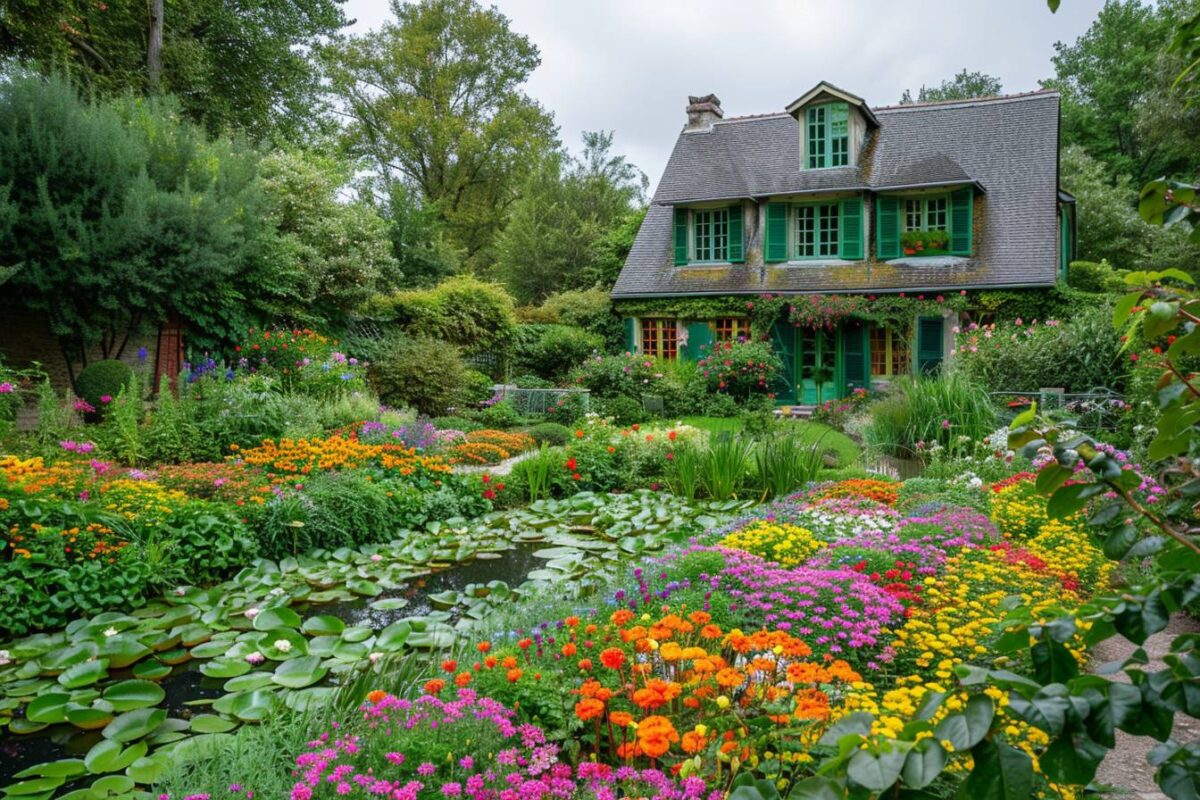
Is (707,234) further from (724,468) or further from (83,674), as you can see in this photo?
(83,674)

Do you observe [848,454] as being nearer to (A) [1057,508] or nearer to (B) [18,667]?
(B) [18,667]

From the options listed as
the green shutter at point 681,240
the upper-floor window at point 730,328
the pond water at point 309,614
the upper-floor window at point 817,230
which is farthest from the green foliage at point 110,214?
the upper-floor window at point 817,230

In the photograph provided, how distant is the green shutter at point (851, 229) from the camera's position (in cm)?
1744

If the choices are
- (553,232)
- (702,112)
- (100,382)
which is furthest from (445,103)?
(100,382)

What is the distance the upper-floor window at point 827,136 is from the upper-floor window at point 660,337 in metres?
5.05

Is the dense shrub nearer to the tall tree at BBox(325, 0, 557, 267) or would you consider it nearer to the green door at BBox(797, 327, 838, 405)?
the green door at BBox(797, 327, 838, 405)

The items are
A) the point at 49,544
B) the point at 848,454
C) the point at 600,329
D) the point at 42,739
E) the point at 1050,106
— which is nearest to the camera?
the point at 42,739

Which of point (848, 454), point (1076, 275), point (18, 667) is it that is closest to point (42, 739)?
point (18, 667)

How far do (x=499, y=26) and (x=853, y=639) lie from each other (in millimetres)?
31053

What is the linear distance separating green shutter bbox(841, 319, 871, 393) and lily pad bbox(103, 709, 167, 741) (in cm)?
1564

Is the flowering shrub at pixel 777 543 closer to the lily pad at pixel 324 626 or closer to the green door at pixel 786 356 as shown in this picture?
the lily pad at pixel 324 626

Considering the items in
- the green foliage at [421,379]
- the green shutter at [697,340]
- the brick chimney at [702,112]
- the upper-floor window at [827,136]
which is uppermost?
the brick chimney at [702,112]

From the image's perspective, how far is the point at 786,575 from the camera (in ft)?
12.5

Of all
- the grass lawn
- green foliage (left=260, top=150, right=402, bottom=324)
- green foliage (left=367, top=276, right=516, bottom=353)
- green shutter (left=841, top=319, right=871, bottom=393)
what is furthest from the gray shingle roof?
green foliage (left=260, top=150, right=402, bottom=324)
